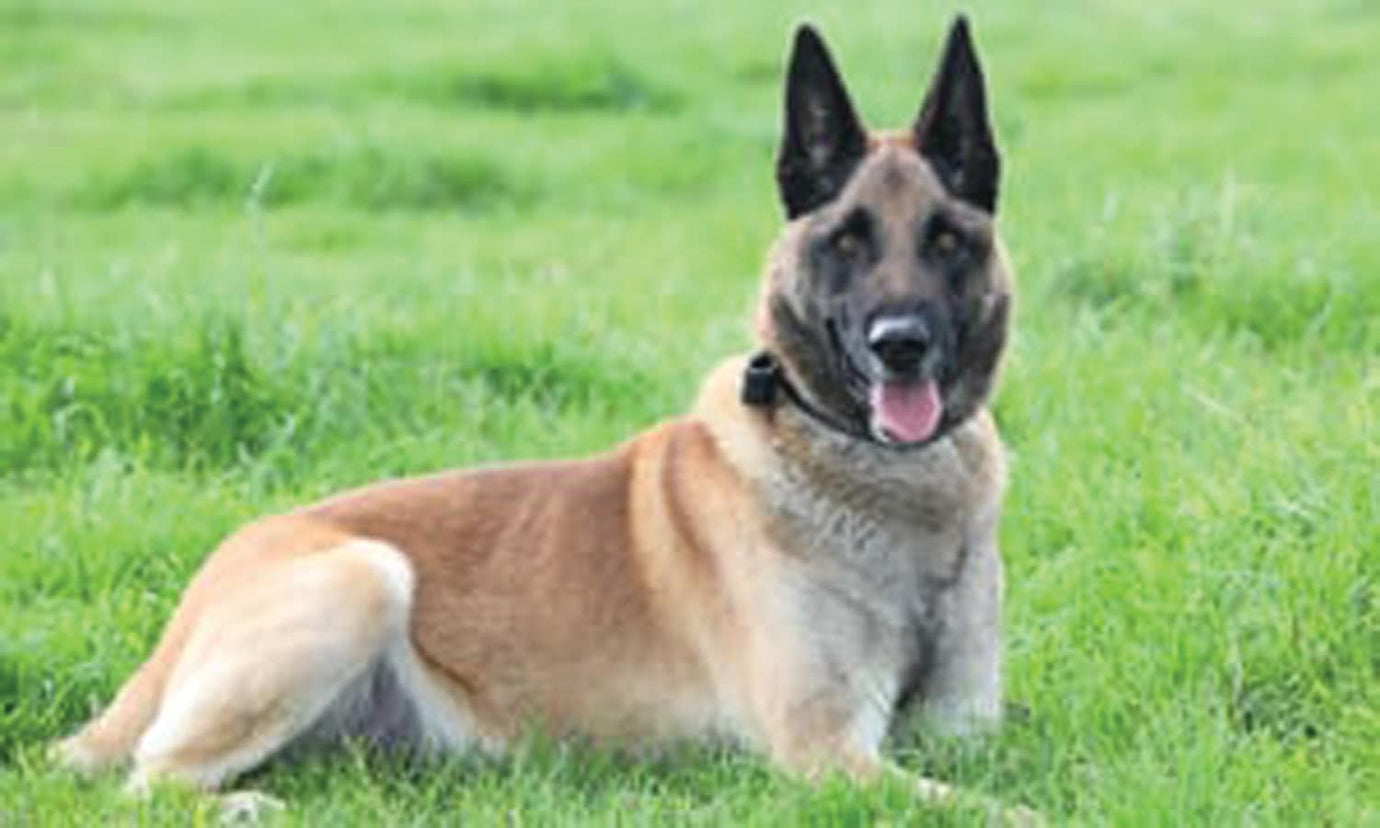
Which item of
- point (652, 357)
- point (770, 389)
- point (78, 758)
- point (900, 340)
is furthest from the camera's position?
point (652, 357)

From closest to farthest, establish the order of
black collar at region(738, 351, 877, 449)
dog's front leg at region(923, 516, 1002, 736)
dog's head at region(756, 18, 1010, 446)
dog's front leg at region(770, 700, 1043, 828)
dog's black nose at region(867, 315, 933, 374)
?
dog's front leg at region(770, 700, 1043, 828)
dog's black nose at region(867, 315, 933, 374)
dog's head at region(756, 18, 1010, 446)
dog's front leg at region(923, 516, 1002, 736)
black collar at region(738, 351, 877, 449)

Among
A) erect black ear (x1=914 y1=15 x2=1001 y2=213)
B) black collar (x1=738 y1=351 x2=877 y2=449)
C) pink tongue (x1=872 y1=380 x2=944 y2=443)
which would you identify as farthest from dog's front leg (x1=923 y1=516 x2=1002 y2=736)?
erect black ear (x1=914 y1=15 x2=1001 y2=213)

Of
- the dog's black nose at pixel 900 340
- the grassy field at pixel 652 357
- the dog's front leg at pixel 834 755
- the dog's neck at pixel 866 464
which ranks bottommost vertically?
the grassy field at pixel 652 357

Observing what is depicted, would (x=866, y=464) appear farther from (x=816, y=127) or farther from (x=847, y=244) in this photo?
(x=816, y=127)

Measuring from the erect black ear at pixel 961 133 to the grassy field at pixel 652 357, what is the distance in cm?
99

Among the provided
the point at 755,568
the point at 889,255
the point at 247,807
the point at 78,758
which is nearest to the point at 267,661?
the point at 247,807

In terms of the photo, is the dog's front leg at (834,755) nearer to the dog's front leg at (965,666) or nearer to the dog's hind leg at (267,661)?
the dog's front leg at (965,666)

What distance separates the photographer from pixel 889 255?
15.3ft

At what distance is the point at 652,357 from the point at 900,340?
301 cm

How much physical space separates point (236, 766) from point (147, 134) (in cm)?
885

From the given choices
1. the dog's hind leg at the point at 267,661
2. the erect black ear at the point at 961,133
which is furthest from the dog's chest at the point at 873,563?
the dog's hind leg at the point at 267,661

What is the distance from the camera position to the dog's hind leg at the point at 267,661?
473 centimetres

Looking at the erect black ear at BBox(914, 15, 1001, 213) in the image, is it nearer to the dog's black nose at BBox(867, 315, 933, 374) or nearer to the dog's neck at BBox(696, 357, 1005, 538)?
the dog's black nose at BBox(867, 315, 933, 374)

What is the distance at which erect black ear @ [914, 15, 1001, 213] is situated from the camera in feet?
15.7
